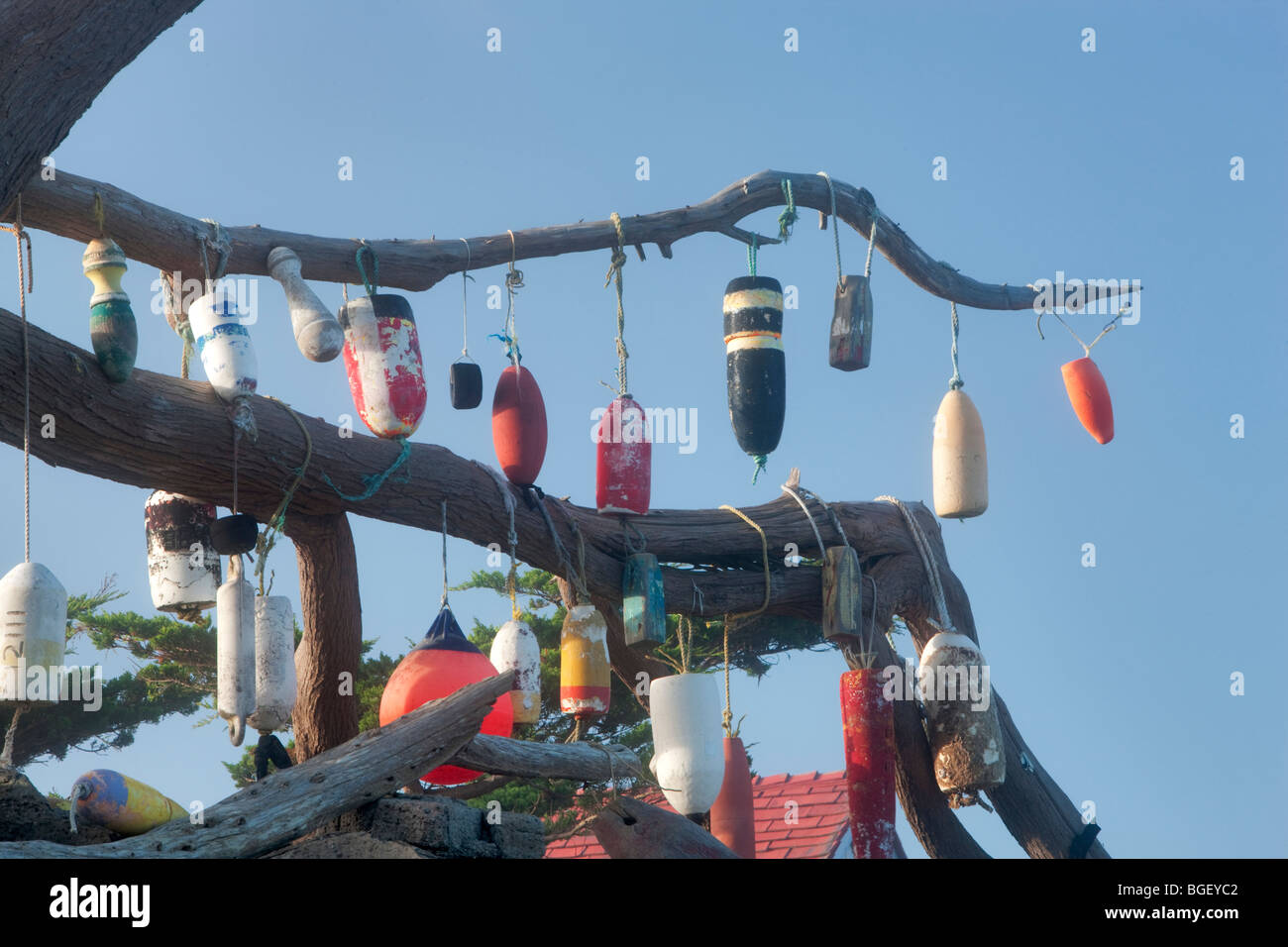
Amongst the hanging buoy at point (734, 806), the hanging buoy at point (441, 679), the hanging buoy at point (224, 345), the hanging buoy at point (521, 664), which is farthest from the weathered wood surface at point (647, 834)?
the hanging buoy at point (224, 345)

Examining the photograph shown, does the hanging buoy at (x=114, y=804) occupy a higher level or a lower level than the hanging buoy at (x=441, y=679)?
lower

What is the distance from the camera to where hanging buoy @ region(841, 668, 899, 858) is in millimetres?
6793

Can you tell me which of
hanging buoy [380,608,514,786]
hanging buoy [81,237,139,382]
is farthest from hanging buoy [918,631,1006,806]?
hanging buoy [81,237,139,382]

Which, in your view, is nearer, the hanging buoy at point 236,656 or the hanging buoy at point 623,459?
the hanging buoy at point 236,656

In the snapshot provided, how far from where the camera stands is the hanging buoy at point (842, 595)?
7.11 m

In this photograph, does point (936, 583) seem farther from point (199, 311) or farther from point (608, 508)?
point (199, 311)

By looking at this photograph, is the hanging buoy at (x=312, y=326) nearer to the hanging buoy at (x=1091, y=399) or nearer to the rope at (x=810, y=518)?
the rope at (x=810, y=518)

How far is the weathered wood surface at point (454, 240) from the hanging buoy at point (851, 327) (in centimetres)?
68

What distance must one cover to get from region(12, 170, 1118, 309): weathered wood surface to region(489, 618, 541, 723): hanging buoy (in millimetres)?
1472

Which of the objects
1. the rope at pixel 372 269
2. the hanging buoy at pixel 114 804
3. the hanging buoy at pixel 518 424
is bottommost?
the hanging buoy at pixel 114 804

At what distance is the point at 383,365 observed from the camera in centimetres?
586

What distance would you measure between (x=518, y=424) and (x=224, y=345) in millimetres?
1288
